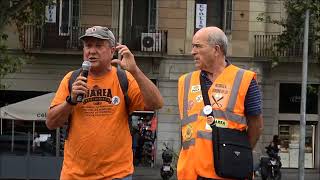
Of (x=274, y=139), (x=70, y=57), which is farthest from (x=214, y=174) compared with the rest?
(x=70, y=57)

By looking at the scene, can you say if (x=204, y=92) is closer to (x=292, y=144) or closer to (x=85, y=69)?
(x=85, y=69)

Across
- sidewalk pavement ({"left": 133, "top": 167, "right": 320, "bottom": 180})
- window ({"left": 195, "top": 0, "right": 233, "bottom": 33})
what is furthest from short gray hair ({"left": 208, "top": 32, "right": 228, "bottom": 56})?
window ({"left": 195, "top": 0, "right": 233, "bottom": 33})

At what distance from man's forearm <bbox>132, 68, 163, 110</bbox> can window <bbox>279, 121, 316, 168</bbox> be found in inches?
887

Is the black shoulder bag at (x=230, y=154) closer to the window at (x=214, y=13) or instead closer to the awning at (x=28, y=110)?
the awning at (x=28, y=110)

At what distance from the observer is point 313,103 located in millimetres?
26531

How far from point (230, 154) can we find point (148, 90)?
0.83 metres

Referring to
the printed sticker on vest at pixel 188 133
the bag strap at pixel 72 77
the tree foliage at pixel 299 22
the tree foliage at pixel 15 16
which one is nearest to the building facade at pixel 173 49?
the tree foliage at pixel 299 22

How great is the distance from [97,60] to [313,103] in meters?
23.1

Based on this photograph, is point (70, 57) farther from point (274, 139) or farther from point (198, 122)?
point (198, 122)

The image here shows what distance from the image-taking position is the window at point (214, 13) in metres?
26.1

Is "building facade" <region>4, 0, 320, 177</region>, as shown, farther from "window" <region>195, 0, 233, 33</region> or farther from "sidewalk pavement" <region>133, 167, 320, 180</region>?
"sidewalk pavement" <region>133, 167, 320, 180</region>

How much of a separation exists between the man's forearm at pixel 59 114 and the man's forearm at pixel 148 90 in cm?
52

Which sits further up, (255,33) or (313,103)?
(255,33)

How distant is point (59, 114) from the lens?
4.45m
